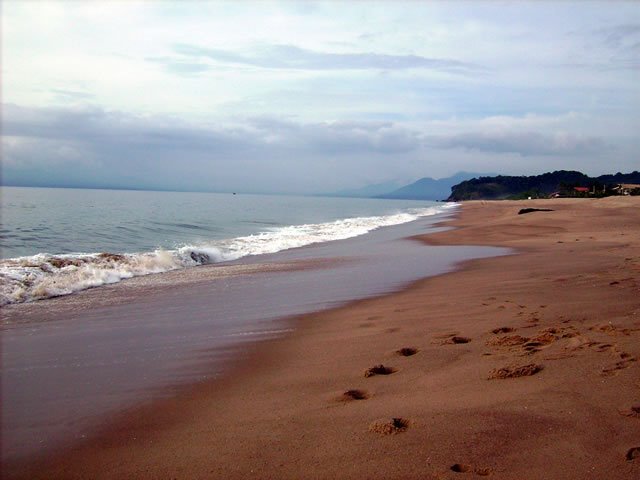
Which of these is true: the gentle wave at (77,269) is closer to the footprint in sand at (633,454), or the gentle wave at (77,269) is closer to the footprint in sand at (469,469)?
the footprint in sand at (469,469)

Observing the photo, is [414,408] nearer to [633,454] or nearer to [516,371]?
[516,371]

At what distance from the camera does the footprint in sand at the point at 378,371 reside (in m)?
5.00

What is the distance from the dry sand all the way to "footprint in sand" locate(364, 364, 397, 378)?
21 millimetres

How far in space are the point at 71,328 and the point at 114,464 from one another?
4.52m

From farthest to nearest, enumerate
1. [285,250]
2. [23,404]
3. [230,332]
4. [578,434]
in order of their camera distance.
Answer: [285,250]
[230,332]
[23,404]
[578,434]

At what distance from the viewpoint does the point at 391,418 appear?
3918 mm

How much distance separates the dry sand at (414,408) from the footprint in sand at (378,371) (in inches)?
0.8

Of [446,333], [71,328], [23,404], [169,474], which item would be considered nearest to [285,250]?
[71,328]

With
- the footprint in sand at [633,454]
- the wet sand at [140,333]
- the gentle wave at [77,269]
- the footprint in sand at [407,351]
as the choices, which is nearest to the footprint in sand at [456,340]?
the footprint in sand at [407,351]

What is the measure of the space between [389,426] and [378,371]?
4.37 feet

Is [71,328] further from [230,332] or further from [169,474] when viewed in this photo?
[169,474]

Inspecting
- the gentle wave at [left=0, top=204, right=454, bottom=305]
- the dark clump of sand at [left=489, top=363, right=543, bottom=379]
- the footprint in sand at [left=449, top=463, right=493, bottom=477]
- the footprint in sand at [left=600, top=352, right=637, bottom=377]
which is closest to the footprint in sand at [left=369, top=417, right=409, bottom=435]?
the footprint in sand at [left=449, top=463, right=493, bottom=477]

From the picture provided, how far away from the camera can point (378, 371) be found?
5074 mm

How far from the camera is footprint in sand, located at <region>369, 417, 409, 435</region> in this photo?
370cm
